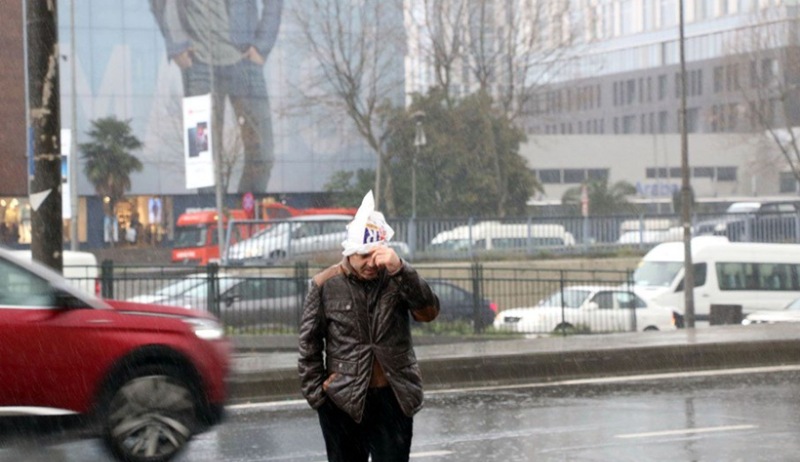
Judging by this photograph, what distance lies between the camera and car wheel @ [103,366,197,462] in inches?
357

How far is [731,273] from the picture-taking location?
31.8 m

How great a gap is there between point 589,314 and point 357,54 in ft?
102

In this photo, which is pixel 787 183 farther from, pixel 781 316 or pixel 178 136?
pixel 781 316

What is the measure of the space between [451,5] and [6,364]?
45.7 m

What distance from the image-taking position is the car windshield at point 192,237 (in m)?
55.1

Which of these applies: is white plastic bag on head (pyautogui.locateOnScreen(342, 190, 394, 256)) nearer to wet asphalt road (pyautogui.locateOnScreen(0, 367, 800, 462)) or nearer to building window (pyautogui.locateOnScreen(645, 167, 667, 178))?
wet asphalt road (pyautogui.locateOnScreen(0, 367, 800, 462))

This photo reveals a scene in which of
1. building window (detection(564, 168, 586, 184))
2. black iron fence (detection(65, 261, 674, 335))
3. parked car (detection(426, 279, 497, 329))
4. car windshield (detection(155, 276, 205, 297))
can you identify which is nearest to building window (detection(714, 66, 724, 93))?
building window (detection(564, 168, 586, 184))

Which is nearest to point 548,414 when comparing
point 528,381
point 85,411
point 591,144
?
point 528,381

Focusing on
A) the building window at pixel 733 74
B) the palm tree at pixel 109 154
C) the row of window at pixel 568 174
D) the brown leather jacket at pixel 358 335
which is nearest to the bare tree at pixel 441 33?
the palm tree at pixel 109 154

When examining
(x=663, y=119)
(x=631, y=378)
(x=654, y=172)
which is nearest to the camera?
(x=631, y=378)

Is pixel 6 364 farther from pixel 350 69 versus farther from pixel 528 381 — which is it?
pixel 350 69

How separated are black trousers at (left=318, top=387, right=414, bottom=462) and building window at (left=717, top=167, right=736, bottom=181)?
240ft

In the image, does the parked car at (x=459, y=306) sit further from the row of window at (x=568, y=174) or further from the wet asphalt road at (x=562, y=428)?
the row of window at (x=568, y=174)

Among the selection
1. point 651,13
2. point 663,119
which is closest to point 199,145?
point 651,13
